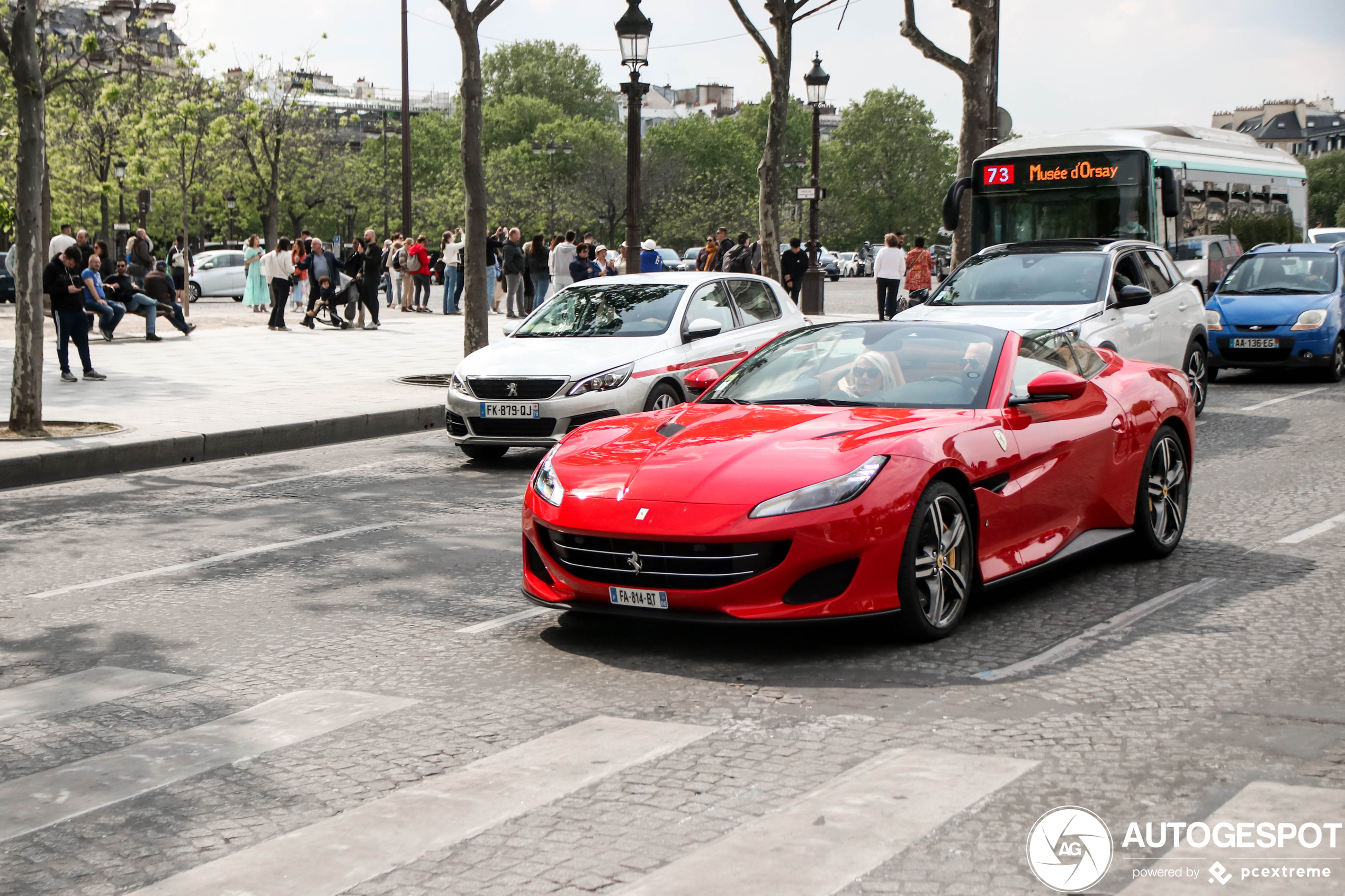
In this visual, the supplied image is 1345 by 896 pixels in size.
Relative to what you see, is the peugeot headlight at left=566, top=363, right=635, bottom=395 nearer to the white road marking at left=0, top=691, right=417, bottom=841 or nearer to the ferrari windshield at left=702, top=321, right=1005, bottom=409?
the ferrari windshield at left=702, top=321, right=1005, bottom=409

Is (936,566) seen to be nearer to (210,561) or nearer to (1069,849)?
(1069,849)

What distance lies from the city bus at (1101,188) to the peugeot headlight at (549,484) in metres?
14.3

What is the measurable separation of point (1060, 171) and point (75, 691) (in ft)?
58.5

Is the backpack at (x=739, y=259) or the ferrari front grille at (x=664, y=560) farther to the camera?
the backpack at (x=739, y=259)

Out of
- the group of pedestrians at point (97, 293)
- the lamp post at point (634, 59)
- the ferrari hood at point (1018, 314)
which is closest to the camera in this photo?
the ferrari hood at point (1018, 314)

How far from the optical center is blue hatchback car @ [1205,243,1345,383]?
1784 cm

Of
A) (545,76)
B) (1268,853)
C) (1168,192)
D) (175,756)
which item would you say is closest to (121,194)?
(1168,192)

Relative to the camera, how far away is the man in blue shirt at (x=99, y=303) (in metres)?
23.1

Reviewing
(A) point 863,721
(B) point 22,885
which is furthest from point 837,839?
(B) point 22,885

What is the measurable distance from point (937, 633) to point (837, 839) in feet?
7.33

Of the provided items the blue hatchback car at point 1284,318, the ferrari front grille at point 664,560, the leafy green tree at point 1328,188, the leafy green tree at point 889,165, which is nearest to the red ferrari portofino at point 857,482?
the ferrari front grille at point 664,560

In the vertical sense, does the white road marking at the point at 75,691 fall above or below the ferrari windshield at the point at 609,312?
below

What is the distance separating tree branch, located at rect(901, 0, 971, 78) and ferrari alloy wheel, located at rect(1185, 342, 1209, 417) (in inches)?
486

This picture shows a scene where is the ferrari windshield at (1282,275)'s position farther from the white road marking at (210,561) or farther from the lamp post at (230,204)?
the lamp post at (230,204)
